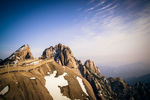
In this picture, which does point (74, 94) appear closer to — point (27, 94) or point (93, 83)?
point (27, 94)

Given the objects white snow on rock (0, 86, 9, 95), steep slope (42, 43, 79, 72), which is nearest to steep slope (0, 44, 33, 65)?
steep slope (42, 43, 79, 72)

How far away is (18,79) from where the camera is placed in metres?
35.2

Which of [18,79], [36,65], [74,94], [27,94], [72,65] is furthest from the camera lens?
[72,65]

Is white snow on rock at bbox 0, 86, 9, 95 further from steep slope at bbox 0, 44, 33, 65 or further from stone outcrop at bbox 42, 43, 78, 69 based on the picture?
stone outcrop at bbox 42, 43, 78, 69

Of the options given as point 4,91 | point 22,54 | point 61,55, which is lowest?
point 4,91

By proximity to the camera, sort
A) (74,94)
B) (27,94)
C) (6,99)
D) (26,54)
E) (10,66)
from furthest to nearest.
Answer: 1. (26,54)
2. (74,94)
3. (10,66)
4. (27,94)
5. (6,99)

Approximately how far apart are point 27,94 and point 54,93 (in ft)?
46.6

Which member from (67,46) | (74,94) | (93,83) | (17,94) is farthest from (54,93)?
(67,46)

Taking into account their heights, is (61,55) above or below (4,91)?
above

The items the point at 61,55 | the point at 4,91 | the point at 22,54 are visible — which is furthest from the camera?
the point at 61,55

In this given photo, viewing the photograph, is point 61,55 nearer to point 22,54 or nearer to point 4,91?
point 22,54

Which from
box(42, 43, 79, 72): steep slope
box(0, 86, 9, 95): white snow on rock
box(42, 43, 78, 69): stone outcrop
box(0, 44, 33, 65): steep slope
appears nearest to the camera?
box(0, 86, 9, 95): white snow on rock

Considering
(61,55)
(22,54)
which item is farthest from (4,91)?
(61,55)

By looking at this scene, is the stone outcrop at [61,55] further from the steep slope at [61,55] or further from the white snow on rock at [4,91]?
the white snow on rock at [4,91]
